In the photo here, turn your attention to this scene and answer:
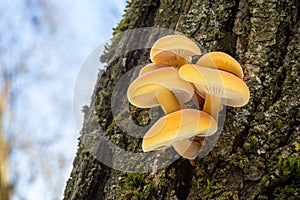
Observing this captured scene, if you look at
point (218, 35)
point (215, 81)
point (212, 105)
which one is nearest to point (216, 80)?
point (215, 81)

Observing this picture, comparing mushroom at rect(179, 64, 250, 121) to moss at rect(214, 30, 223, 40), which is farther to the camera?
moss at rect(214, 30, 223, 40)

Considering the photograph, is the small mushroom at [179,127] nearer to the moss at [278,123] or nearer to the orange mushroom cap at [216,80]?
the orange mushroom cap at [216,80]

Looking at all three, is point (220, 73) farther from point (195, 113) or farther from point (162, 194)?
point (162, 194)

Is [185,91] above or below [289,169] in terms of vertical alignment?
above

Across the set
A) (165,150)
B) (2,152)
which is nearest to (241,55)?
(165,150)

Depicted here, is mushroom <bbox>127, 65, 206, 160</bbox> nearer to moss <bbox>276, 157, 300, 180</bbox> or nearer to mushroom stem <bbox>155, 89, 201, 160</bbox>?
mushroom stem <bbox>155, 89, 201, 160</bbox>

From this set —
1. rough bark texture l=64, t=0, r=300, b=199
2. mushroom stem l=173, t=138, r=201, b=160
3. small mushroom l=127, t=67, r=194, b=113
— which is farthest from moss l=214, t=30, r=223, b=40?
mushroom stem l=173, t=138, r=201, b=160

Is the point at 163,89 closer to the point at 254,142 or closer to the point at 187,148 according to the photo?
the point at 187,148

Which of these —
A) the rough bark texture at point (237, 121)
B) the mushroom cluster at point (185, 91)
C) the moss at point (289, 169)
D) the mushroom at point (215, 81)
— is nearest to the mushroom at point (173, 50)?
the mushroom cluster at point (185, 91)
